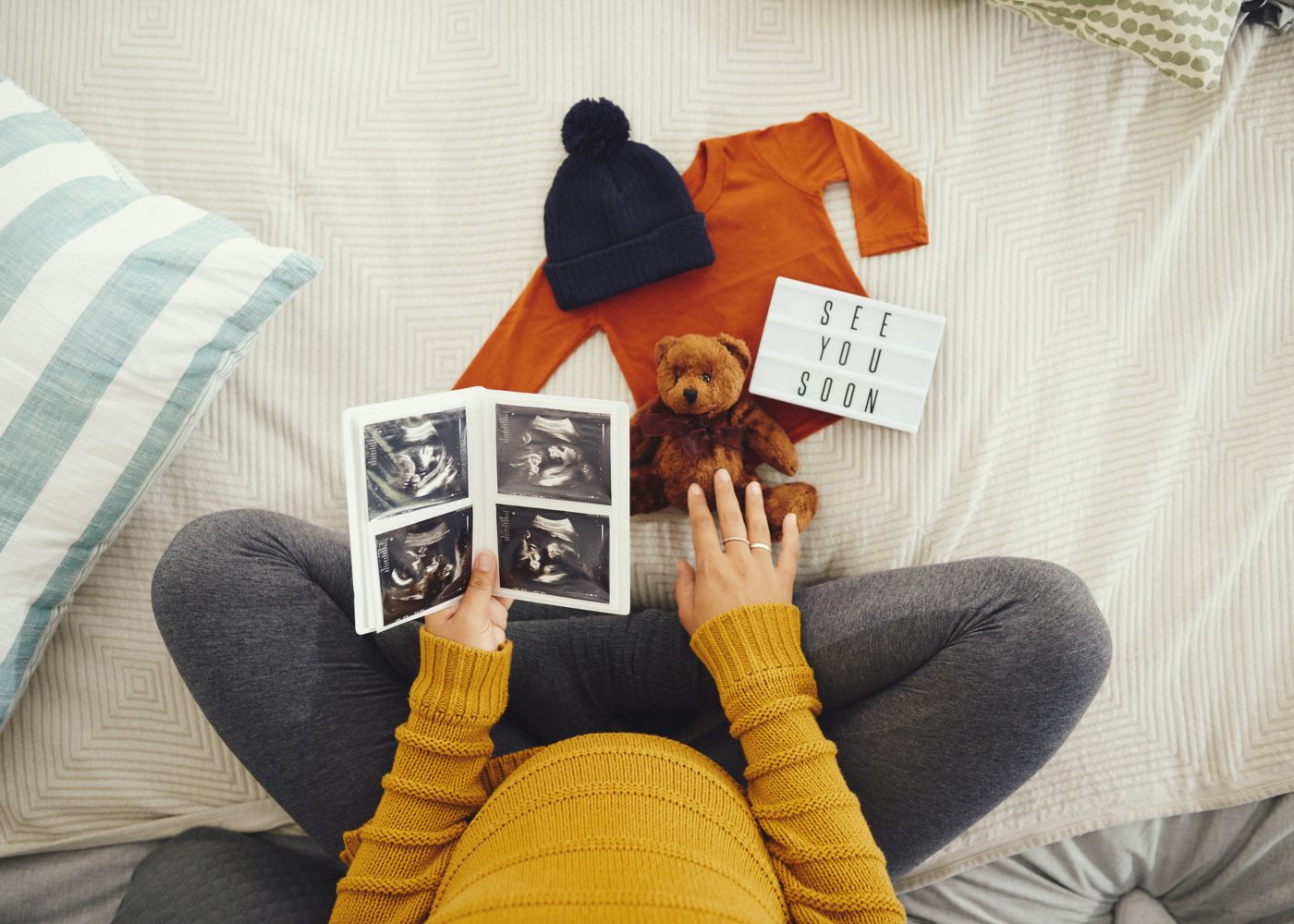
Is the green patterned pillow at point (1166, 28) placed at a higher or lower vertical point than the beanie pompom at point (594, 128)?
higher

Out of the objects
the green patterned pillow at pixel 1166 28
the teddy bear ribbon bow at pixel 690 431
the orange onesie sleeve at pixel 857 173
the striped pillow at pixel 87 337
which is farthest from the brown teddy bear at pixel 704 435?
the green patterned pillow at pixel 1166 28

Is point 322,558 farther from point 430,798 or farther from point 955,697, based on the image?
point 955,697

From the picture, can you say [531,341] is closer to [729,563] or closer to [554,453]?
[554,453]

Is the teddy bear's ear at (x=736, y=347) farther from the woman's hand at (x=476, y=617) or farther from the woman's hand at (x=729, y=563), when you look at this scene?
the woman's hand at (x=476, y=617)

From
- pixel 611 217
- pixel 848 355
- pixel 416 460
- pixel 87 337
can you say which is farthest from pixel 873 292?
pixel 87 337

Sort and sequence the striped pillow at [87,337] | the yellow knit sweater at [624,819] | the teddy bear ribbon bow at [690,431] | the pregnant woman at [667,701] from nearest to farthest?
the yellow knit sweater at [624,819]
the pregnant woman at [667,701]
the striped pillow at [87,337]
the teddy bear ribbon bow at [690,431]

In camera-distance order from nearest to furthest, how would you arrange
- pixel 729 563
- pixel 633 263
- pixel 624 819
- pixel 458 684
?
pixel 624 819, pixel 458 684, pixel 729 563, pixel 633 263

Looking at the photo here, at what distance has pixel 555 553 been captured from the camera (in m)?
0.83

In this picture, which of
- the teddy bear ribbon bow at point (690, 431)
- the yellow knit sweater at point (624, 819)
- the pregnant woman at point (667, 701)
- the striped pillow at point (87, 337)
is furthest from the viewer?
the teddy bear ribbon bow at point (690, 431)

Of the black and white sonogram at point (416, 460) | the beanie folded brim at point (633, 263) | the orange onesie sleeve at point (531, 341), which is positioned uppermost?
the beanie folded brim at point (633, 263)

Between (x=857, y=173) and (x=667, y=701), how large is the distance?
626mm

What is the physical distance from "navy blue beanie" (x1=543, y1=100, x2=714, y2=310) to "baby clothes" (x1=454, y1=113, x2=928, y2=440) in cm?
2

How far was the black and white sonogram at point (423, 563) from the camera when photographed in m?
0.78

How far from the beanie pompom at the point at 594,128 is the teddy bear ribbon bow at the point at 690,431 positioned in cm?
32
